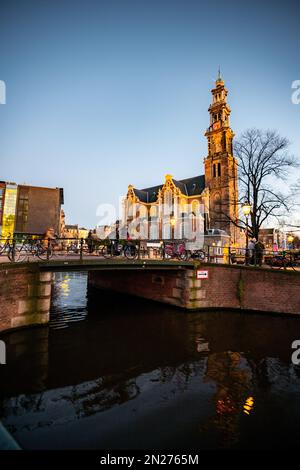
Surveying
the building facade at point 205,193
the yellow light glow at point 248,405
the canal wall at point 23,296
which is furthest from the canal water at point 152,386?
the building facade at point 205,193

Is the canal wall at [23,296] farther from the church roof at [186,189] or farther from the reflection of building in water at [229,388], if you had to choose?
the church roof at [186,189]

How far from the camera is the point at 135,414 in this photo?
5.63 m

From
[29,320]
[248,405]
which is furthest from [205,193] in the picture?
[248,405]

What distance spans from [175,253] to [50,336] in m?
9.99

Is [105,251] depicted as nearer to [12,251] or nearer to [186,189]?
[12,251]

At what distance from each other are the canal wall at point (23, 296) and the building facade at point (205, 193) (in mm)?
42072

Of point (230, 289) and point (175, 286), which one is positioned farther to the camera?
point (175, 286)

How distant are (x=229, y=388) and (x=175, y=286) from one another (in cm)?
926

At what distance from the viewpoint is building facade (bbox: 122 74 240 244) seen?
5553 centimetres

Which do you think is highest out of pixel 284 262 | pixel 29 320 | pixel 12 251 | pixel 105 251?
pixel 105 251

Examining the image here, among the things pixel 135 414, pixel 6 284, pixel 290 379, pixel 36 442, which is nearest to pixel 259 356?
pixel 290 379

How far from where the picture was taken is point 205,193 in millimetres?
57688

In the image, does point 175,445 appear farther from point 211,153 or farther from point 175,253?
point 211,153
